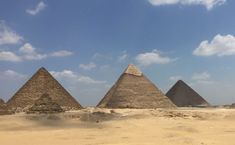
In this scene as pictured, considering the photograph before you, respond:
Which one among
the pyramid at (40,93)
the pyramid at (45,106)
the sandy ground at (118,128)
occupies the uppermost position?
the pyramid at (40,93)

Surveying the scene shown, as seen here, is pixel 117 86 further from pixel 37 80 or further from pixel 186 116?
pixel 186 116

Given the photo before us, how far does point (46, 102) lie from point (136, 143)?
1481 cm

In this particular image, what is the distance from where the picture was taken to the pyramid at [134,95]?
34500 millimetres

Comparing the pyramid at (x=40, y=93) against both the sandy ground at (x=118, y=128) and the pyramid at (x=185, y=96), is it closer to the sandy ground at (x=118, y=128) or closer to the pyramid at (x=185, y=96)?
the sandy ground at (x=118, y=128)

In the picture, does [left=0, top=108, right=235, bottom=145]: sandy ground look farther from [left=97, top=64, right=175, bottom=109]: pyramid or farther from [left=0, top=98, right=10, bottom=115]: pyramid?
[left=97, top=64, right=175, bottom=109]: pyramid

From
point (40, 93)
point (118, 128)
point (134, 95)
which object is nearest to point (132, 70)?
point (134, 95)

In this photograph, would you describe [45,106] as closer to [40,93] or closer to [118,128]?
[40,93]

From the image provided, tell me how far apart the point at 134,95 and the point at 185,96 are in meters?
13.0

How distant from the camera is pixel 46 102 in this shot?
2752cm

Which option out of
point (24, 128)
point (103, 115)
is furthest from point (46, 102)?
point (24, 128)

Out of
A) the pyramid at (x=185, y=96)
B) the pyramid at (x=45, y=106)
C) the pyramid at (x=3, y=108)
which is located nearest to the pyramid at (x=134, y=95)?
the pyramid at (x=45, y=106)

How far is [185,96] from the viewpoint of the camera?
1844 inches

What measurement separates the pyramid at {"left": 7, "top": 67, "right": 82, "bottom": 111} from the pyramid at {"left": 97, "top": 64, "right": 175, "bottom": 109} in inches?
180

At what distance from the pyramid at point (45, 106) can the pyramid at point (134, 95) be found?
7.78 m
